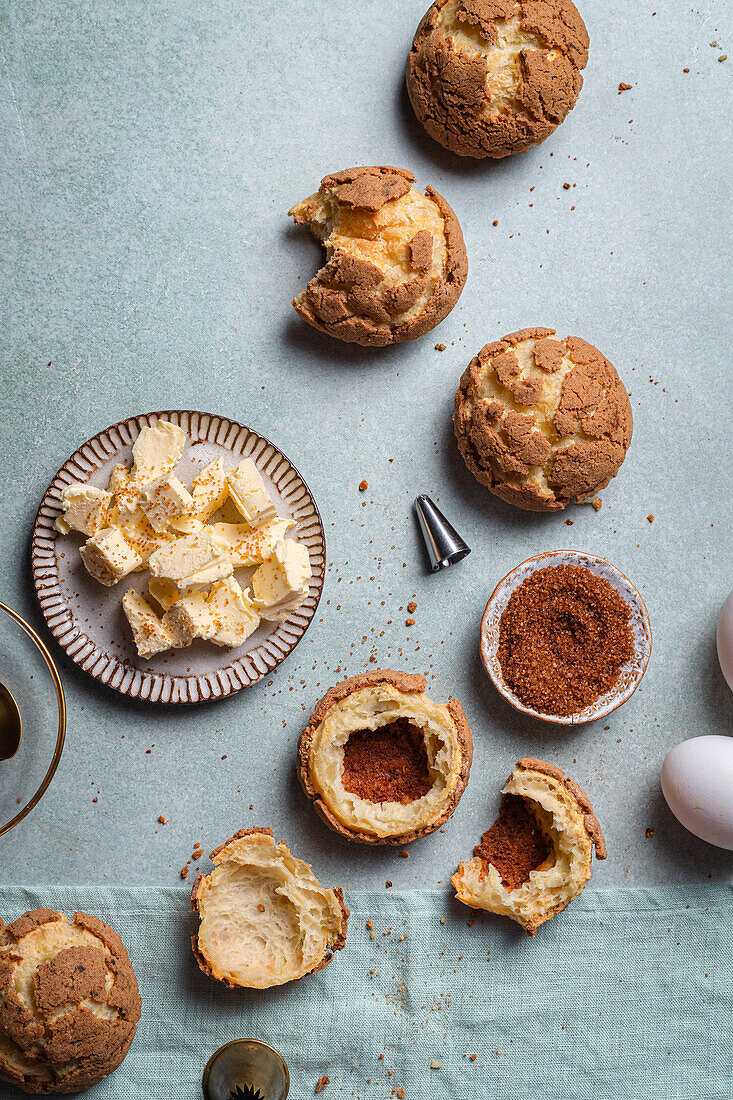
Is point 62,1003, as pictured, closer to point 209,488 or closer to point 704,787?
point 209,488

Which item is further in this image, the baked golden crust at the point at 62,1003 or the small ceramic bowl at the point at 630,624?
the small ceramic bowl at the point at 630,624

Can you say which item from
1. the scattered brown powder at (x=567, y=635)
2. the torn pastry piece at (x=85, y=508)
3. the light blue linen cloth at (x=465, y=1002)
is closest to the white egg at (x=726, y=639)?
the scattered brown powder at (x=567, y=635)

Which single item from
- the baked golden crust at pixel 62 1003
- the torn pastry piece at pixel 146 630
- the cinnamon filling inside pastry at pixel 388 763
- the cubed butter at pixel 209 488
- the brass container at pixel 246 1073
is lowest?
the brass container at pixel 246 1073

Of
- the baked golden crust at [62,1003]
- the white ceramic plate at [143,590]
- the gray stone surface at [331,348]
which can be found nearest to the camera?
the baked golden crust at [62,1003]

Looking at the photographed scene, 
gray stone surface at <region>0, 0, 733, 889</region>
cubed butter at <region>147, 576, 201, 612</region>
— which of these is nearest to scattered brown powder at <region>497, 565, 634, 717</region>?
gray stone surface at <region>0, 0, 733, 889</region>

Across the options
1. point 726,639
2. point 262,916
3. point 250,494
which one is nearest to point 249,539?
point 250,494

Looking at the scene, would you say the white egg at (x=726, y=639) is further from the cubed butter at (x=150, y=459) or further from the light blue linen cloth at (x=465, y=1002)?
the cubed butter at (x=150, y=459)

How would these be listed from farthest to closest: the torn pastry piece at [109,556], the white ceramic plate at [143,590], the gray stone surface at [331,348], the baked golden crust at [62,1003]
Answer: the gray stone surface at [331,348] < the white ceramic plate at [143,590] < the torn pastry piece at [109,556] < the baked golden crust at [62,1003]
